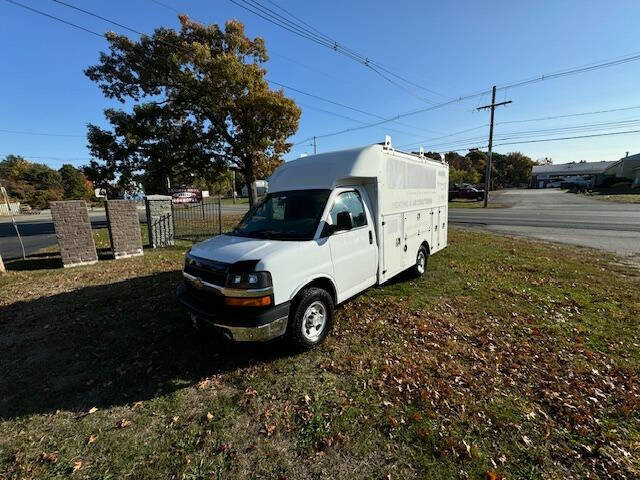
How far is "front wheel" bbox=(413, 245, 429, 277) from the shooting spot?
686 centimetres

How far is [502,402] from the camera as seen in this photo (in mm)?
3072

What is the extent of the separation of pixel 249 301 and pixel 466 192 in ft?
125

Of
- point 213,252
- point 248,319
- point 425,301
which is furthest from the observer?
point 425,301

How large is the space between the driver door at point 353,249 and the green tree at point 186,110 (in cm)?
1241

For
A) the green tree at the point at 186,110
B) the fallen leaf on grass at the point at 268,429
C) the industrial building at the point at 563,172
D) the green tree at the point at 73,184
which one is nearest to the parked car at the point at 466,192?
the green tree at the point at 186,110

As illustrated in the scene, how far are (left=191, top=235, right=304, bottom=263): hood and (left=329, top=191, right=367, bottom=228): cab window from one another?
0.86m

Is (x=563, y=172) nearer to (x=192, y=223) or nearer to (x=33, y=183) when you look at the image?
(x=192, y=223)

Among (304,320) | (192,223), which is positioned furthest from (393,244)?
(192,223)

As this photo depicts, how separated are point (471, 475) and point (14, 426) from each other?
413cm

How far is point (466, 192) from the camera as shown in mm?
35938

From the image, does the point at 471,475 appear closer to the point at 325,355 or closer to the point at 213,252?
the point at 325,355

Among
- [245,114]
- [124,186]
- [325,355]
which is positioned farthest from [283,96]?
[325,355]

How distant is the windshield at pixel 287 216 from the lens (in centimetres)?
408

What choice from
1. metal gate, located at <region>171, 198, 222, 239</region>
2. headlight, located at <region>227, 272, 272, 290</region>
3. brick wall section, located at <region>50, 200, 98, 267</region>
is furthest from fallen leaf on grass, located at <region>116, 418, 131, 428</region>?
metal gate, located at <region>171, 198, 222, 239</region>
